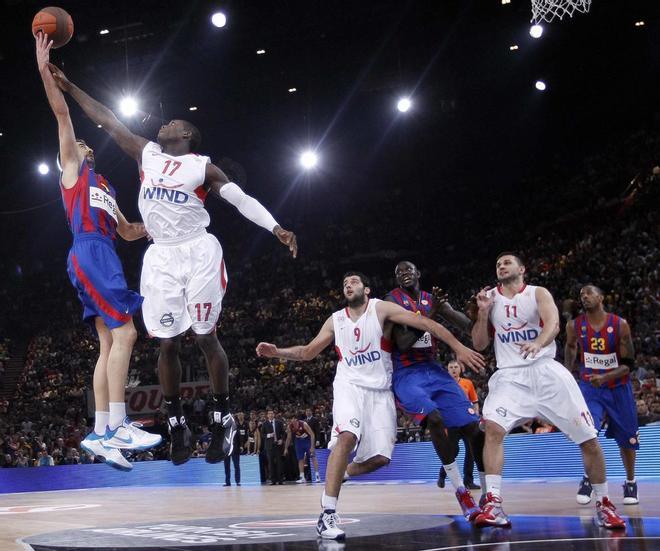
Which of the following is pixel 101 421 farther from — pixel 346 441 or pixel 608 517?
pixel 608 517

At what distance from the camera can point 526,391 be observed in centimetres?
642

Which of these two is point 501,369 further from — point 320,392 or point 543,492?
point 320,392

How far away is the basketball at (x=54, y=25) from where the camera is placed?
198 inches

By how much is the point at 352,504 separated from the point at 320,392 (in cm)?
1080

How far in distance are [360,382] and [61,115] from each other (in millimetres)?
3032

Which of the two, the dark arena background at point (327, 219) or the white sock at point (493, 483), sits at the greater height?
the dark arena background at point (327, 219)

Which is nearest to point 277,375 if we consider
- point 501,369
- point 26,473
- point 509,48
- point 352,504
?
point 26,473

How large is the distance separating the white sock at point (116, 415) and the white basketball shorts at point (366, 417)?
6.18ft

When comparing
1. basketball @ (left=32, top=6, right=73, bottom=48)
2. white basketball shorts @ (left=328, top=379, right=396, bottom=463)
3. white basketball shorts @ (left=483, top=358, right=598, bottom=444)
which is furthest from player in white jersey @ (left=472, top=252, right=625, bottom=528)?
basketball @ (left=32, top=6, right=73, bottom=48)

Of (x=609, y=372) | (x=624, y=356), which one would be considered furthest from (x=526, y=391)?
(x=624, y=356)

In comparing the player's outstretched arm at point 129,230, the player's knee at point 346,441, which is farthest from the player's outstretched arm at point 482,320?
the player's outstretched arm at point 129,230

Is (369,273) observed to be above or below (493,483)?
above

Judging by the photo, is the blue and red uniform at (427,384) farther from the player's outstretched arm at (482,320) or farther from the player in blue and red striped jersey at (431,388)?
the player's outstretched arm at (482,320)

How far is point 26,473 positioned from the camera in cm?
1855
